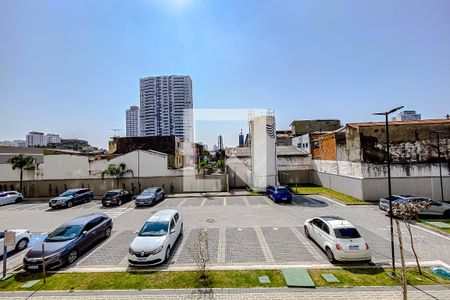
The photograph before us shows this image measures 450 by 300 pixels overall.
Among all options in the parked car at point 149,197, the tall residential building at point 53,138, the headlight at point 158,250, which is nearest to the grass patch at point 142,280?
the headlight at point 158,250

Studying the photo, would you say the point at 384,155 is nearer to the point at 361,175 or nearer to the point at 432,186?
the point at 361,175

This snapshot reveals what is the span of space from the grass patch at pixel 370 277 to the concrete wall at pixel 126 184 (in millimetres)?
20958

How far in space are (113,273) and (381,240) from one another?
13.1 metres

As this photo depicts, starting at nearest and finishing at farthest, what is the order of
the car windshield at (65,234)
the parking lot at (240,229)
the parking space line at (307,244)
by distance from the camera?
the parking lot at (240,229)
the parking space line at (307,244)
the car windshield at (65,234)

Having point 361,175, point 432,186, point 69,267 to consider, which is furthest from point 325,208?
point 69,267

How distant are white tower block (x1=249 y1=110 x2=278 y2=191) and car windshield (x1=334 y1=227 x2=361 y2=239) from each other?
17725 millimetres

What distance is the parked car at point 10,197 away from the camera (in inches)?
1015

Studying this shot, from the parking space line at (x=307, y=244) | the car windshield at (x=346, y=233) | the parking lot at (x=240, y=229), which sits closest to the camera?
the car windshield at (x=346, y=233)

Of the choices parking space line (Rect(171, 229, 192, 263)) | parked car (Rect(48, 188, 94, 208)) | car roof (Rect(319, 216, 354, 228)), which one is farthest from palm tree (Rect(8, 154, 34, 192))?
car roof (Rect(319, 216, 354, 228))

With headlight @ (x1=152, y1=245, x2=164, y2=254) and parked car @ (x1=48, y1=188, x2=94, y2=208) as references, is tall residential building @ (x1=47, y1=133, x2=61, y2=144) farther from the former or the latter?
headlight @ (x1=152, y1=245, x2=164, y2=254)

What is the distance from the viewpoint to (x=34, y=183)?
97.0 ft

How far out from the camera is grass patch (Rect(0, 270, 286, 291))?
8.40 meters

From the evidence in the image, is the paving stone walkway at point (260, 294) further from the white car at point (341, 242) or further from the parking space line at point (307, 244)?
the parking space line at point (307, 244)

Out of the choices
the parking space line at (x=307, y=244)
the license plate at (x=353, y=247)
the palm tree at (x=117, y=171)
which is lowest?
the parking space line at (x=307, y=244)
